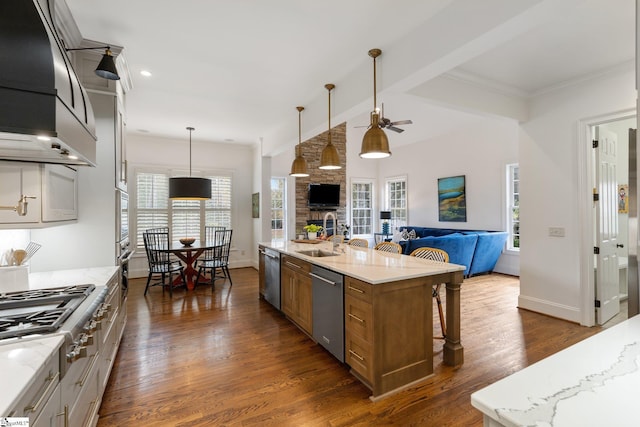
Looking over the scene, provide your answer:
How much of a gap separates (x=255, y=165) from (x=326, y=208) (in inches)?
90.7

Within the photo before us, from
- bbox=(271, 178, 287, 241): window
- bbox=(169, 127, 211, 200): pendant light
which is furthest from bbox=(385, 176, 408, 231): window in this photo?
bbox=(169, 127, 211, 200): pendant light

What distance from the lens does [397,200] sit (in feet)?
29.5

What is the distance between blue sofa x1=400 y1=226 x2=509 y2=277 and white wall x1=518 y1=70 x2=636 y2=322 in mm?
1285

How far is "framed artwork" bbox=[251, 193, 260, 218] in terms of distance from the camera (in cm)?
653

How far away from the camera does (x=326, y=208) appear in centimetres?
817

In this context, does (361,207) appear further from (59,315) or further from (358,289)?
(59,315)

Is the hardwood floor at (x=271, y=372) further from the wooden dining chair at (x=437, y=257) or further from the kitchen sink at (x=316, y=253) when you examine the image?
the kitchen sink at (x=316, y=253)

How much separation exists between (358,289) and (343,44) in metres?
2.18

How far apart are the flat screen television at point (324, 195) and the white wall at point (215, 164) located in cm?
164

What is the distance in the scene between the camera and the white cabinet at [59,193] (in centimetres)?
198

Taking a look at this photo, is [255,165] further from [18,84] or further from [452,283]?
[18,84]

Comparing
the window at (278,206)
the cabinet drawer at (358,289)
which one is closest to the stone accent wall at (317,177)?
the window at (278,206)

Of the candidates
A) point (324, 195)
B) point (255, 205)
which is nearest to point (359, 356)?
point (255, 205)

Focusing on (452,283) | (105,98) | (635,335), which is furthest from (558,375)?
(105,98)
